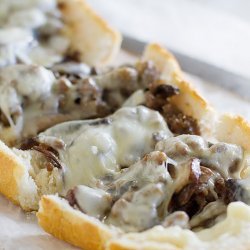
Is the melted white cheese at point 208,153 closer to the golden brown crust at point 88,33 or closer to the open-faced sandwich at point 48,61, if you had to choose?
the open-faced sandwich at point 48,61

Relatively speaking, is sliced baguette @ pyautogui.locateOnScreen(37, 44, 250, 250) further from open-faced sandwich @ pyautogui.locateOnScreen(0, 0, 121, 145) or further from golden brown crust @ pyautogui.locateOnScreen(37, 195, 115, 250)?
open-faced sandwich @ pyautogui.locateOnScreen(0, 0, 121, 145)

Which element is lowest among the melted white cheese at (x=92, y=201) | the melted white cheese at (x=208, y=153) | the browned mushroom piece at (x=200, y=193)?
the melted white cheese at (x=92, y=201)

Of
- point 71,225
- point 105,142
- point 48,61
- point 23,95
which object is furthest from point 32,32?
point 71,225

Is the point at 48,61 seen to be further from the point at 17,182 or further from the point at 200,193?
the point at 200,193

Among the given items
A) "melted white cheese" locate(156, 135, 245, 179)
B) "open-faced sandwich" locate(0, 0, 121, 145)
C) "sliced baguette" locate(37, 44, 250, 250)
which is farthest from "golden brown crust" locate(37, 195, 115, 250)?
"open-faced sandwich" locate(0, 0, 121, 145)

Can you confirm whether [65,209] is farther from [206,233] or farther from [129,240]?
[206,233]

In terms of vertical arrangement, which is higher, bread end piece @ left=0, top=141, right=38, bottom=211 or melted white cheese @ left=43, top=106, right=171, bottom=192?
melted white cheese @ left=43, top=106, right=171, bottom=192

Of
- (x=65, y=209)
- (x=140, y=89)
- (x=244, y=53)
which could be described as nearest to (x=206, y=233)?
(x=65, y=209)

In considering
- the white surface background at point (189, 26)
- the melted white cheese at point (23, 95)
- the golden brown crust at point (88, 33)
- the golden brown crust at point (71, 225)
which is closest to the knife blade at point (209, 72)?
the white surface background at point (189, 26)
